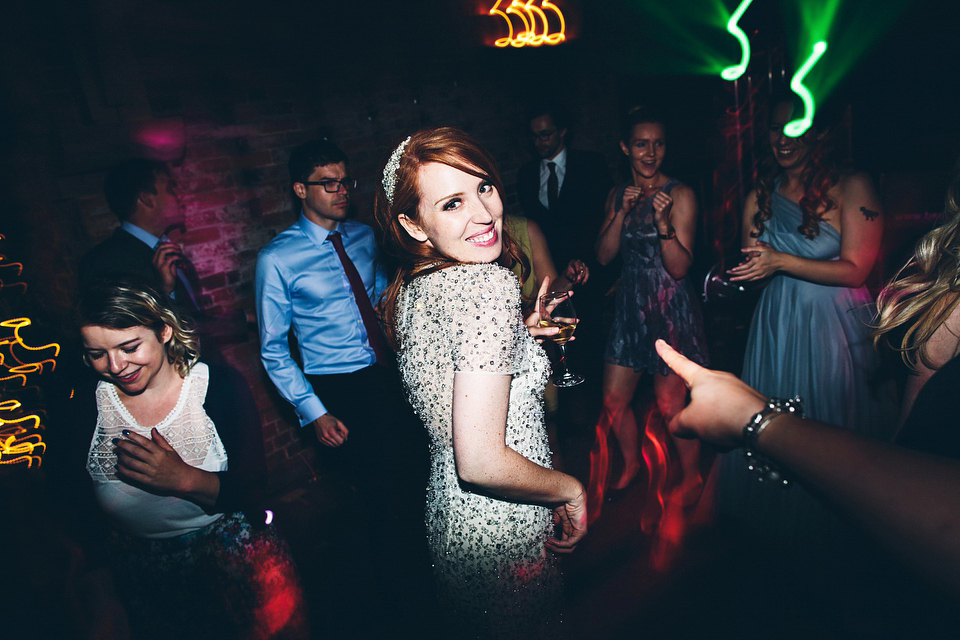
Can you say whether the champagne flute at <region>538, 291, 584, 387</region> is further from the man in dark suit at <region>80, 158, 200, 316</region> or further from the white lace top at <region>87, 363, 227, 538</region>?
the man in dark suit at <region>80, 158, 200, 316</region>

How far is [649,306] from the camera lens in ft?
9.71

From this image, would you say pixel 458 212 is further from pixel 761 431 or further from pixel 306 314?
pixel 306 314

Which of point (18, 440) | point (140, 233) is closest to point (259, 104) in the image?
point (140, 233)

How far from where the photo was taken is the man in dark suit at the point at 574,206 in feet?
13.2

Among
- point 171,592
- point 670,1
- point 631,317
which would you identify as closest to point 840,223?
point 631,317

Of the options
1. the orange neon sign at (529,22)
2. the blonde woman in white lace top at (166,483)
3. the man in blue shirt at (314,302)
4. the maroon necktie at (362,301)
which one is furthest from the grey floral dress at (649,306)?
the orange neon sign at (529,22)

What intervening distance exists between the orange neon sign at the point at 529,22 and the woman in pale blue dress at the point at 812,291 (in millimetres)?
2833

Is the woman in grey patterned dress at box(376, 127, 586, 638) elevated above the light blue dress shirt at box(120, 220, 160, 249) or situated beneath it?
situated beneath

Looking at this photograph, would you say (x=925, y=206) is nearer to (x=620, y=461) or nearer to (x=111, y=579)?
(x=620, y=461)

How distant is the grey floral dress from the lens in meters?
2.90

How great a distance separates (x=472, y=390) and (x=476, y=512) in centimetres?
51

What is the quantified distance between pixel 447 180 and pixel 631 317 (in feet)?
6.62

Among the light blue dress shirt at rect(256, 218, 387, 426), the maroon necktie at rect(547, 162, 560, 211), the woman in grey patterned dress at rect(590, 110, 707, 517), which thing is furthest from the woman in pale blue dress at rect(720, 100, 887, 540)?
the light blue dress shirt at rect(256, 218, 387, 426)

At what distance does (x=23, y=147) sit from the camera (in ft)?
8.52
